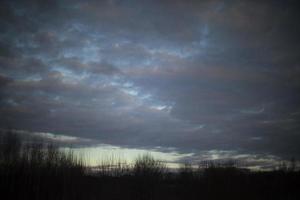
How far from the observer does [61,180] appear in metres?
18.5

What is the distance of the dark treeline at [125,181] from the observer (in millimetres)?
17266

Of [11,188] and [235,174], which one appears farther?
[235,174]

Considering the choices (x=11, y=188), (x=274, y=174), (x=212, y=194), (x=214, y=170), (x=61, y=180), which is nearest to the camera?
(x=11, y=188)

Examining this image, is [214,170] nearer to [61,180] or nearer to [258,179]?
[258,179]

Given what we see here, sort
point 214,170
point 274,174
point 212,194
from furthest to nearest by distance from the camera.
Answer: point 274,174 < point 214,170 < point 212,194

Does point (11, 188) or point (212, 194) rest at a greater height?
point (11, 188)

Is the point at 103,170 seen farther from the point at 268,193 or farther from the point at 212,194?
the point at 268,193

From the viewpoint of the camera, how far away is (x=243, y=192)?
1995cm

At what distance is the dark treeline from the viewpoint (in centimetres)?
1727

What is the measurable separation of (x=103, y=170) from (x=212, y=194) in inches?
414

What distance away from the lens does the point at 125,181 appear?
76.5 feet

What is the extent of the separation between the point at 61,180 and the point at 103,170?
23.3 feet

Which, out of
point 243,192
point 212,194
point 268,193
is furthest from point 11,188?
point 268,193

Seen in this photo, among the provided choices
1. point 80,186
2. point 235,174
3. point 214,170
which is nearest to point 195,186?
A: point 214,170
